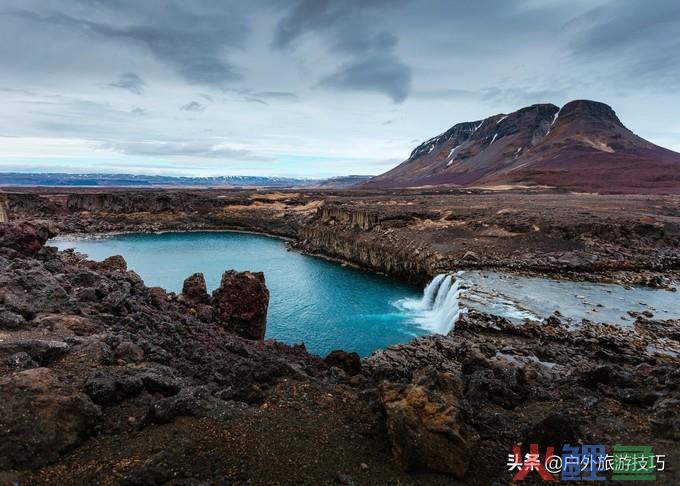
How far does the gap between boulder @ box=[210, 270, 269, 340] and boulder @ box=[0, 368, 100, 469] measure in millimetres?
11693

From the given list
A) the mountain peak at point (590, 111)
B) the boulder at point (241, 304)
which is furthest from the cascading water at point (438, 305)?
the mountain peak at point (590, 111)

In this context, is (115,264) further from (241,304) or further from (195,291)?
(241,304)

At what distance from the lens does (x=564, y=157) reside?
5177 inches

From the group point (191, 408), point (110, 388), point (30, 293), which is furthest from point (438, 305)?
point (110, 388)

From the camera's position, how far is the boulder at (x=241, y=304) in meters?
19.0

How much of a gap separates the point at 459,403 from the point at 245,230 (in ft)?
241

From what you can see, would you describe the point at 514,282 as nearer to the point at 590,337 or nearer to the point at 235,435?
the point at 590,337

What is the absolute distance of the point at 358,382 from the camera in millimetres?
10883

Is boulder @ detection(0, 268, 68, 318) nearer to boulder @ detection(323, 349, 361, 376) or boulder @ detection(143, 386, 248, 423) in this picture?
boulder @ detection(143, 386, 248, 423)

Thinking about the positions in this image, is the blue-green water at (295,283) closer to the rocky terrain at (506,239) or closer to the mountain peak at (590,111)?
the rocky terrain at (506,239)

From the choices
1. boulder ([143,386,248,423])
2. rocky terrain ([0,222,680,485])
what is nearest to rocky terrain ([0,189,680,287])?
rocky terrain ([0,222,680,485])

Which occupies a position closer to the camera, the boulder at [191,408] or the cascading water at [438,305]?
the boulder at [191,408]

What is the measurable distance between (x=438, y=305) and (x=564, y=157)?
12674cm

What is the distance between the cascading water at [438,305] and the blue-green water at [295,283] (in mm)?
898
